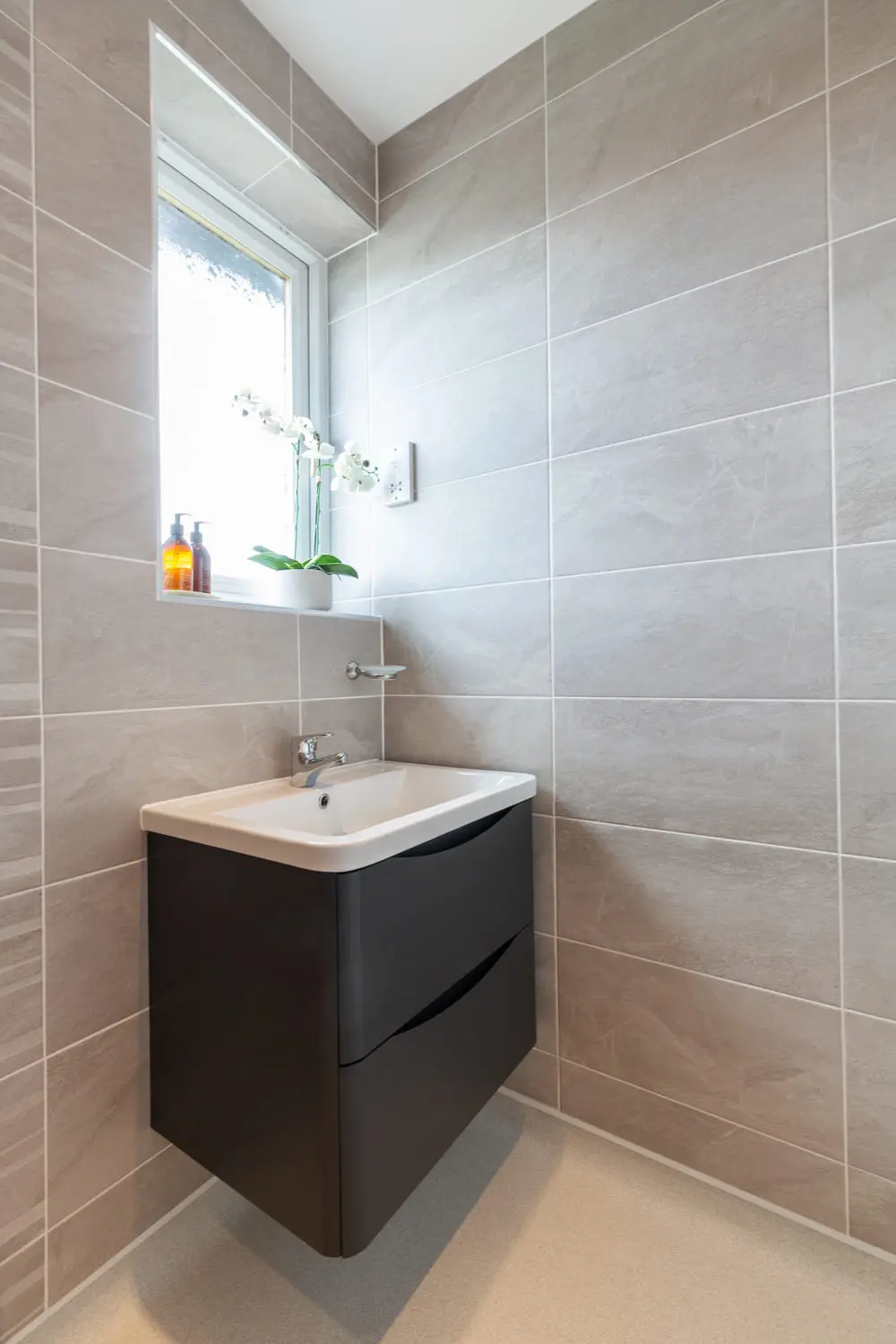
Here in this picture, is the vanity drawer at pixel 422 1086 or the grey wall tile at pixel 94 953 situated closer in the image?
the vanity drawer at pixel 422 1086

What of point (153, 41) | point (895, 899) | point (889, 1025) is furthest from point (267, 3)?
point (889, 1025)

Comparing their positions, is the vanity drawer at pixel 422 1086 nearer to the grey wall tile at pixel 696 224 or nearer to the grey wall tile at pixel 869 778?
the grey wall tile at pixel 869 778

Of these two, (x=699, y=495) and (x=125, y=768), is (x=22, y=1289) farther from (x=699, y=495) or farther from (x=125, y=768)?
(x=699, y=495)

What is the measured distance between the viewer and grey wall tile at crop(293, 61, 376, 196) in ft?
4.83

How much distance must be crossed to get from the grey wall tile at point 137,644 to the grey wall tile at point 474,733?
369 mm

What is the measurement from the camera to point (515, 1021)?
4.04 ft

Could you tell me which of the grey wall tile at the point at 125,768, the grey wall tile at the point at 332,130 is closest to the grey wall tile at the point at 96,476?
the grey wall tile at the point at 125,768

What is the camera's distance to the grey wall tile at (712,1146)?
105 cm

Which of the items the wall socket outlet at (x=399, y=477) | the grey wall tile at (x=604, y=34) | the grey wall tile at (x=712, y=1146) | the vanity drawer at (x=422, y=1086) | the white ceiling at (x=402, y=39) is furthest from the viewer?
the wall socket outlet at (x=399, y=477)

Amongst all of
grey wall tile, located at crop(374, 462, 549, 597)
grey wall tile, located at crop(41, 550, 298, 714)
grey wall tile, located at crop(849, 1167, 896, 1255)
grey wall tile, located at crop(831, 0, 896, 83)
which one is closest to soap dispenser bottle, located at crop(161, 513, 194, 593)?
grey wall tile, located at crop(41, 550, 298, 714)

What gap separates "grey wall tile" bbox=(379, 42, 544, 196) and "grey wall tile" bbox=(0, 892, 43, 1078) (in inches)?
72.8

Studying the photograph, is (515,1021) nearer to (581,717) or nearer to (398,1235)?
(398,1235)

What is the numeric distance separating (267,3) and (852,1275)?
2640 millimetres

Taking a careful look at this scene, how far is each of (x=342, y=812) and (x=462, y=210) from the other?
4.78 ft
